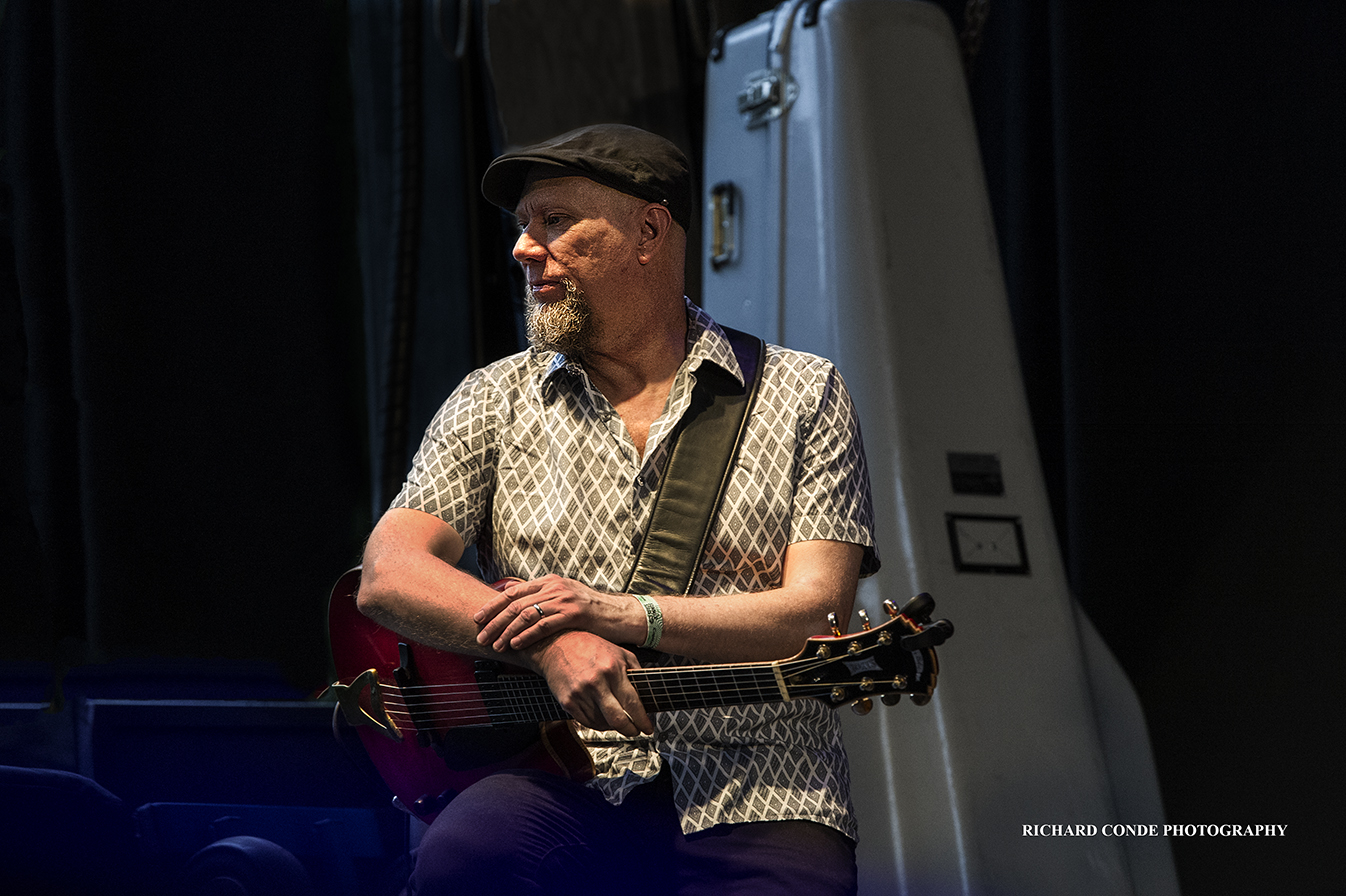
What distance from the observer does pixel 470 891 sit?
1.63 m

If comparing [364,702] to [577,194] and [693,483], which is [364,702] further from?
[577,194]

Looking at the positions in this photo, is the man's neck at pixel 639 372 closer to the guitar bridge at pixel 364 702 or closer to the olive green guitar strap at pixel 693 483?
the olive green guitar strap at pixel 693 483

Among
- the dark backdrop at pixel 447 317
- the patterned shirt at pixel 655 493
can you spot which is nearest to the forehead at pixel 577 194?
the patterned shirt at pixel 655 493

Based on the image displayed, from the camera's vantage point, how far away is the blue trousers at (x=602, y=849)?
163 cm

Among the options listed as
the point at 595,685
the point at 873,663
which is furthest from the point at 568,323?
the point at 873,663

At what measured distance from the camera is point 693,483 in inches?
70.1

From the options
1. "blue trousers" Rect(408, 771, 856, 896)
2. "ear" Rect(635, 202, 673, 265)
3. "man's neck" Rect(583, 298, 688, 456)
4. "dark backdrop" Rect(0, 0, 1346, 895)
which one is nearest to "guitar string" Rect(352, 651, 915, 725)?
"blue trousers" Rect(408, 771, 856, 896)

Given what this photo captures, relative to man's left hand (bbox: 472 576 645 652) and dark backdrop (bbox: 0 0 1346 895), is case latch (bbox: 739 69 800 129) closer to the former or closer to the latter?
dark backdrop (bbox: 0 0 1346 895)

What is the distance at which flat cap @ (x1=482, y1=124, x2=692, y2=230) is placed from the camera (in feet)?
5.93

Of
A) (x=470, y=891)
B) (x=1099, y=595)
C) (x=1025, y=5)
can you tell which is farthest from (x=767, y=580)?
(x=1025, y=5)

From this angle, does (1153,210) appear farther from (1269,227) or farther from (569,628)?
(569,628)

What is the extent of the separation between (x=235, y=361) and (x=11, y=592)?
2.32 ft

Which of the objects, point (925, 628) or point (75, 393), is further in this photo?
point (75, 393)

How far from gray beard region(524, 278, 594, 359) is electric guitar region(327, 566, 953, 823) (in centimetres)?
45
